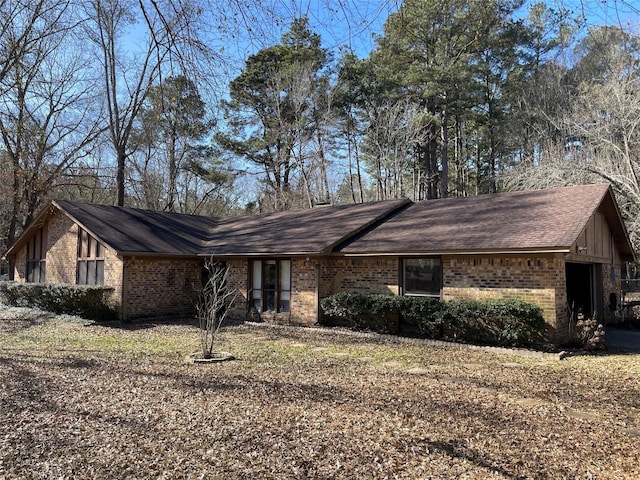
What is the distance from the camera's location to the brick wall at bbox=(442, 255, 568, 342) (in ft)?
34.8

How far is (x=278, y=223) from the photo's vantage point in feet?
61.5

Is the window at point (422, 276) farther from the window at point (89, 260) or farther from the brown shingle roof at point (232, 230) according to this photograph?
the window at point (89, 260)

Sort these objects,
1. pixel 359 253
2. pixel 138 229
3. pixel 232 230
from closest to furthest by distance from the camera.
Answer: pixel 359 253 < pixel 138 229 < pixel 232 230

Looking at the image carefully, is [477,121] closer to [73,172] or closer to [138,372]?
[73,172]

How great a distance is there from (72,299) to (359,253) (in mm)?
9432

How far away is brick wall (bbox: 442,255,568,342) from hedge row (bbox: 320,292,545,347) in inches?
16.0

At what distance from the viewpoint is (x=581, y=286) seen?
14.8m

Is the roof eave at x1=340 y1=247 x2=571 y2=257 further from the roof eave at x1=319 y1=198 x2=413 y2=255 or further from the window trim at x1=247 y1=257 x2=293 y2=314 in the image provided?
the window trim at x1=247 y1=257 x2=293 y2=314

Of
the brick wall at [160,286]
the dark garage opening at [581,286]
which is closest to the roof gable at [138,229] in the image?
the brick wall at [160,286]

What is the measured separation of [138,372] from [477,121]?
27.2 m

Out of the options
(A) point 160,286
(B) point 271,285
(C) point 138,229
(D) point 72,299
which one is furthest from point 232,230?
(D) point 72,299

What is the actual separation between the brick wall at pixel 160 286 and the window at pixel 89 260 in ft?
4.84

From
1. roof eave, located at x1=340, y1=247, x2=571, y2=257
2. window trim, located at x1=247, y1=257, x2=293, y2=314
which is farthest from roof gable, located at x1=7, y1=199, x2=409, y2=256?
roof eave, located at x1=340, y1=247, x2=571, y2=257

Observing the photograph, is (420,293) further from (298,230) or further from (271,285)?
(298,230)
